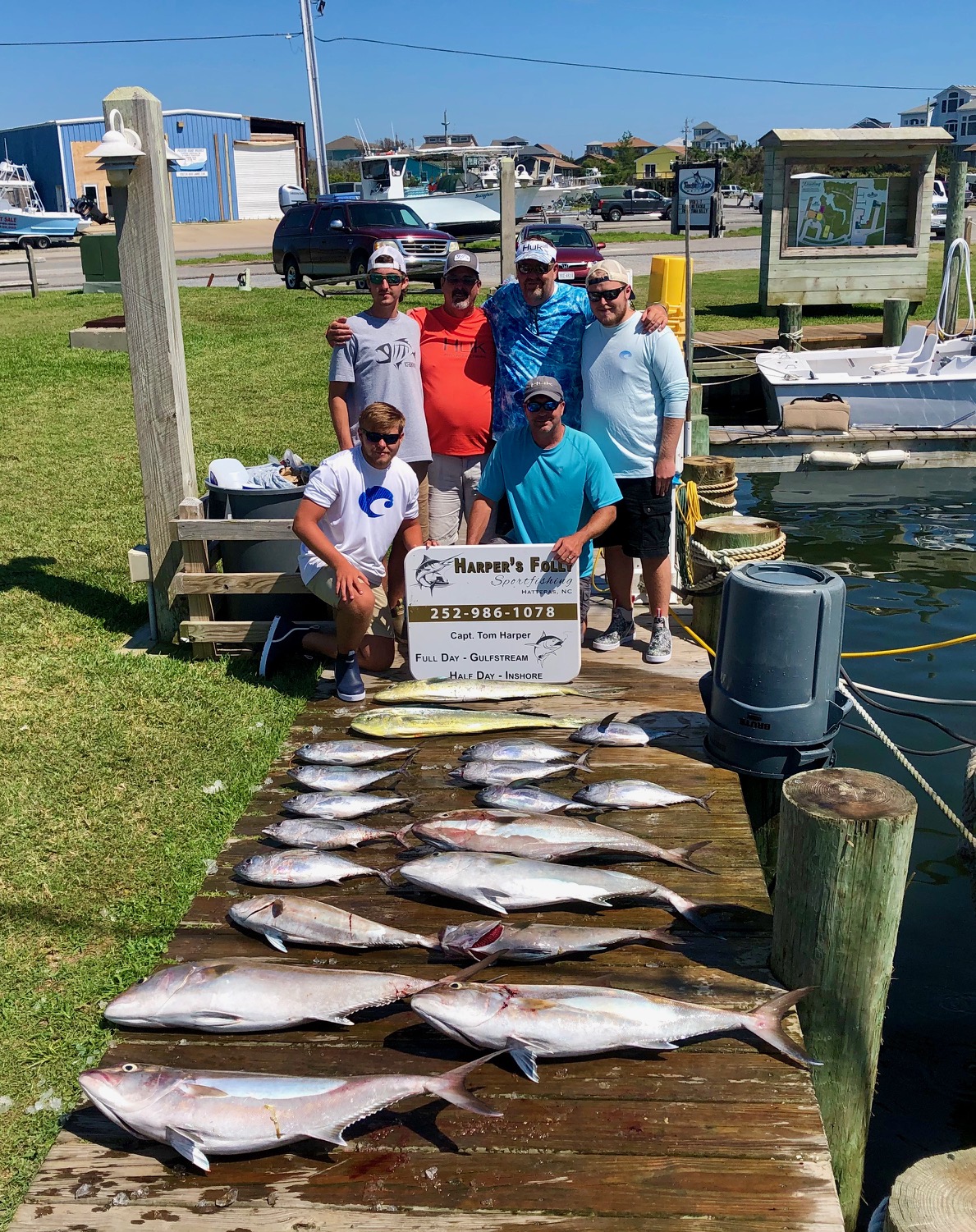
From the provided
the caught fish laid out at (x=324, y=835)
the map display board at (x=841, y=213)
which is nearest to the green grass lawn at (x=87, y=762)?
the caught fish laid out at (x=324, y=835)

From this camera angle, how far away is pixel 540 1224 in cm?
276

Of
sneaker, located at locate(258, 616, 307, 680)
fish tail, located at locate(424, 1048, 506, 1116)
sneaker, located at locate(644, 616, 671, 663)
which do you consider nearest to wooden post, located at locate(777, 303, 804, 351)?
sneaker, located at locate(644, 616, 671, 663)

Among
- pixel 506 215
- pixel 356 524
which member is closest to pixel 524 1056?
pixel 356 524

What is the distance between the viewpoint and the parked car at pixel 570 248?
70.2 ft

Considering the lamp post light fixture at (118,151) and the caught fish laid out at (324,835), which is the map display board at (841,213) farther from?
the caught fish laid out at (324,835)

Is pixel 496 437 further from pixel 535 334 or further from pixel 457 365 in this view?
pixel 535 334

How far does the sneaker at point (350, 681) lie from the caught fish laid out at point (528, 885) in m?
1.73

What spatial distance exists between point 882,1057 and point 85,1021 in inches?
129

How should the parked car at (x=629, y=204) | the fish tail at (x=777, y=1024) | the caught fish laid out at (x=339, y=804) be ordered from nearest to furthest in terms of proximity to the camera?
the fish tail at (x=777, y=1024) < the caught fish laid out at (x=339, y=804) < the parked car at (x=629, y=204)

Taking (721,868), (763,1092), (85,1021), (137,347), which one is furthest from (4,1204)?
(137,347)

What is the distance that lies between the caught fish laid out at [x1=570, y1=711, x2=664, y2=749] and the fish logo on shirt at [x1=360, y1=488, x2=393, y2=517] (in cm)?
146

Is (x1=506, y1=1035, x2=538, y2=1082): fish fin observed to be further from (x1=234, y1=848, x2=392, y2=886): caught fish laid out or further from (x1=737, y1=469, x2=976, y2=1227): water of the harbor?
(x1=737, y1=469, x2=976, y2=1227): water of the harbor

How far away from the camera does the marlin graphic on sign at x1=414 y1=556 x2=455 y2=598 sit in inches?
217

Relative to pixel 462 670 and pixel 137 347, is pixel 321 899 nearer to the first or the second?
pixel 462 670
